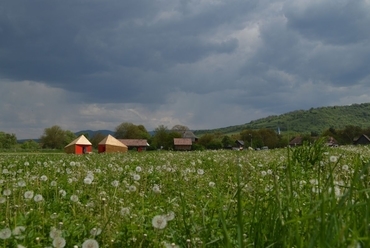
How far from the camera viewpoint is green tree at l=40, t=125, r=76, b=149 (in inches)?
4382

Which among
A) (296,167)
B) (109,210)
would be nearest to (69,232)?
(109,210)

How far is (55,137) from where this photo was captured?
4469 inches

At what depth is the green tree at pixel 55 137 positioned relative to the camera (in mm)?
111312

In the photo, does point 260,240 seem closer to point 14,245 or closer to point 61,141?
point 14,245

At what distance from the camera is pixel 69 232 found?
313 centimetres

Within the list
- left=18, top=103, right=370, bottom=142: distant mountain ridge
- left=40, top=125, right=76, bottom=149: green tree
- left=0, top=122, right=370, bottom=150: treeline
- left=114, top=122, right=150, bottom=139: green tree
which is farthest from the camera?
left=18, top=103, right=370, bottom=142: distant mountain ridge

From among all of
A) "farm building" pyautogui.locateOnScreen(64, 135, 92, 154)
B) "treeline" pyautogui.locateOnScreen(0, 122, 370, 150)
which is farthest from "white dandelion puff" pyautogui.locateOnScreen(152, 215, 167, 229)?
"treeline" pyautogui.locateOnScreen(0, 122, 370, 150)

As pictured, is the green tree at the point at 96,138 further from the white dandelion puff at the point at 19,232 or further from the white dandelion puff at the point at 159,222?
the white dandelion puff at the point at 159,222

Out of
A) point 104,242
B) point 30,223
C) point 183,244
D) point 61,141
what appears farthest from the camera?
point 61,141

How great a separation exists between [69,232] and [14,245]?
0.41 meters

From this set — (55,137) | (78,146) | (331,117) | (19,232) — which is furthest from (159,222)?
(331,117)

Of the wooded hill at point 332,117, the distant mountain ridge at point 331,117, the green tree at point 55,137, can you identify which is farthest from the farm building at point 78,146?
the wooded hill at point 332,117

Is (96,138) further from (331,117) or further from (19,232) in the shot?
(19,232)

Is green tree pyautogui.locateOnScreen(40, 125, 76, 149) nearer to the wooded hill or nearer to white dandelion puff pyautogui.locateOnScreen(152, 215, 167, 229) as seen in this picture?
the wooded hill
